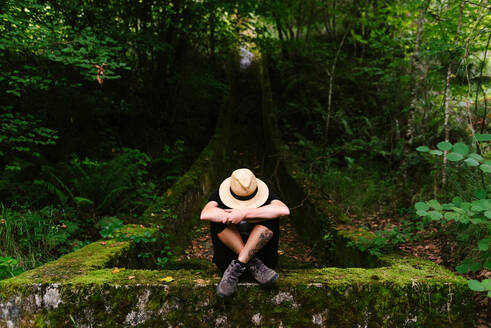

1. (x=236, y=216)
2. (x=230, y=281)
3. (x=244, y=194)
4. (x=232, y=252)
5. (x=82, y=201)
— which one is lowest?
(x=230, y=281)

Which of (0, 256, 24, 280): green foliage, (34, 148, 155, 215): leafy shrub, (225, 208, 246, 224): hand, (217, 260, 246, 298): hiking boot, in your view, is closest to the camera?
(217, 260, 246, 298): hiking boot

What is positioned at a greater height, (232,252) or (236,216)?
(236,216)

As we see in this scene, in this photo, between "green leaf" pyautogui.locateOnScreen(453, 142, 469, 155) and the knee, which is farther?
the knee

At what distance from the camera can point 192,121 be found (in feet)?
35.2

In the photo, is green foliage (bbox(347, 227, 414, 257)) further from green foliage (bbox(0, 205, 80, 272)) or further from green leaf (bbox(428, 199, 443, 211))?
A: green foliage (bbox(0, 205, 80, 272))

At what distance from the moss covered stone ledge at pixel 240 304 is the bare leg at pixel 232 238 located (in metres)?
0.32

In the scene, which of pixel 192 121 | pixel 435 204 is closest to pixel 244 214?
pixel 435 204

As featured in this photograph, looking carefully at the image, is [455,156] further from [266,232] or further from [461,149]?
[266,232]

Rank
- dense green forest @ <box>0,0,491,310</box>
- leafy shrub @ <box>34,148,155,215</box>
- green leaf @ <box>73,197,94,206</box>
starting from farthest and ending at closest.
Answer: leafy shrub @ <box>34,148,155,215</box>, green leaf @ <box>73,197,94,206</box>, dense green forest @ <box>0,0,491,310</box>

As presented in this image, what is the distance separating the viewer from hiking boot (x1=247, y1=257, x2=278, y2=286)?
2.46 metres

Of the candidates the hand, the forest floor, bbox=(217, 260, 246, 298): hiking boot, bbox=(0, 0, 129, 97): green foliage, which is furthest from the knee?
bbox=(0, 0, 129, 97): green foliage

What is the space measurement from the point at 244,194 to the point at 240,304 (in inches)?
38.5

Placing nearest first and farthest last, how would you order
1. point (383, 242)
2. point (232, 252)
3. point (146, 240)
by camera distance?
point (232, 252) → point (383, 242) → point (146, 240)

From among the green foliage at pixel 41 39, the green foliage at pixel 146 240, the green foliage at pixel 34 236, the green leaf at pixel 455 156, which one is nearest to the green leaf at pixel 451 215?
the green leaf at pixel 455 156
